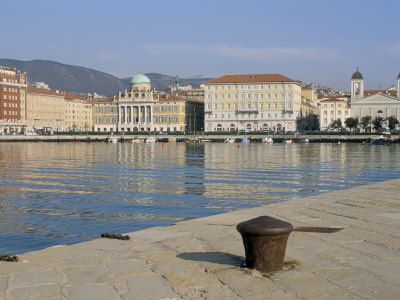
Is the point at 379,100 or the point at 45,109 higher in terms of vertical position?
the point at 379,100

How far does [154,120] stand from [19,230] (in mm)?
145055

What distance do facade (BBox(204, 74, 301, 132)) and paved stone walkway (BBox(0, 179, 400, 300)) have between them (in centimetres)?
13430

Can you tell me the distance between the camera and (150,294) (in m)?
6.87

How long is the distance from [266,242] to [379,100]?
150755 mm

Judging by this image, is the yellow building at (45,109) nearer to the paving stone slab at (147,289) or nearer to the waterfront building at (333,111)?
the waterfront building at (333,111)

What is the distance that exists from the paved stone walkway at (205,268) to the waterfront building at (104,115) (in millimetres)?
154016

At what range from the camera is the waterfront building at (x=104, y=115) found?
163 metres

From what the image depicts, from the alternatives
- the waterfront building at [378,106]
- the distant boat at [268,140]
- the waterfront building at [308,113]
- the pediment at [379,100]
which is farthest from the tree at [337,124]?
the distant boat at [268,140]

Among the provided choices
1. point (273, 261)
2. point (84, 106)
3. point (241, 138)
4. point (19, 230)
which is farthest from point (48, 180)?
point (84, 106)

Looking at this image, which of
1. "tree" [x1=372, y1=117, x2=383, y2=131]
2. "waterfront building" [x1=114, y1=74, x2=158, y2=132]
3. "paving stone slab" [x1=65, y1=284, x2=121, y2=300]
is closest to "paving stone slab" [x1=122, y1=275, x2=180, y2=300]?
"paving stone slab" [x1=65, y1=284, x2=121, y2=300]

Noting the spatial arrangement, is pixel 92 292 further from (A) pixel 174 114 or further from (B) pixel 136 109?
(B) pixel 136 109

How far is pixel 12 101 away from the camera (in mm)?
143125

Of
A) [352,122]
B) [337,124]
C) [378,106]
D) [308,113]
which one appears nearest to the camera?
[352,122]

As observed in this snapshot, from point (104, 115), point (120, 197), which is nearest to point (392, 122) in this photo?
point (104, 115)
